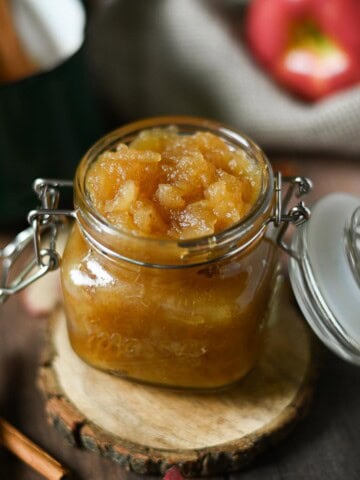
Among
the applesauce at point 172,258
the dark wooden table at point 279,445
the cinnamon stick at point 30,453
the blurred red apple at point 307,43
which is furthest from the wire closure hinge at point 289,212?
the blurred red apple at point 307,43

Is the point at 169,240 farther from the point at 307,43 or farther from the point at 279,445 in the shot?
the point at 307,43

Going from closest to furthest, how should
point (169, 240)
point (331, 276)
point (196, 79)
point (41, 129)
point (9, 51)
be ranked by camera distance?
point (169, 240) < point (331, 276) < point (41, 129) < point (9, 51) < point (196, 79)

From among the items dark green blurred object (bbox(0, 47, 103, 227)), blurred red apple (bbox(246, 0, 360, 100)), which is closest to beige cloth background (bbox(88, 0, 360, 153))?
blurred red apple (bbox(246, 0, 360, 100))

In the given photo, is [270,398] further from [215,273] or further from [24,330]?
[24,330]

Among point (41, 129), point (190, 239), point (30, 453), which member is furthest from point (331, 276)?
point (41, 129)

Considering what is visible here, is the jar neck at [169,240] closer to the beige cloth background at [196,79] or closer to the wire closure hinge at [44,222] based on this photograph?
the wire closure hinge at [44,222]

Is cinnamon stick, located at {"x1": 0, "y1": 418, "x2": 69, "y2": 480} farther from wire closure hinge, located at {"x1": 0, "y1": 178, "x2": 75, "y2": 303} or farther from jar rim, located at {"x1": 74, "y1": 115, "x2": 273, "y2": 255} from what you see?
jar rim, located at {"x1": 74, "y1": 115, "x2": 273, "y2": 255}
